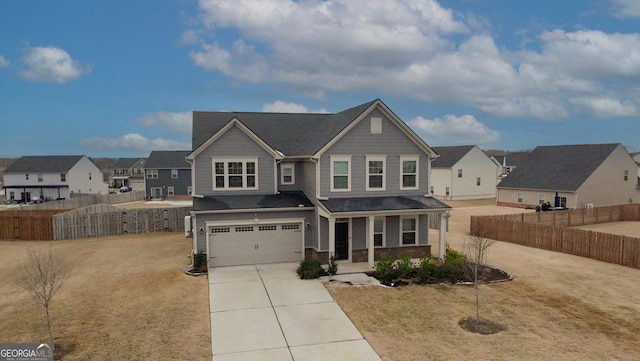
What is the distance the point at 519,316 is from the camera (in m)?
13.8

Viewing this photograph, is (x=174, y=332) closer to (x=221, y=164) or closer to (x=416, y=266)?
(x=221, y=164)

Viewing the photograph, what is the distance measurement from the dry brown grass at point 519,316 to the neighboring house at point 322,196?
4.38m

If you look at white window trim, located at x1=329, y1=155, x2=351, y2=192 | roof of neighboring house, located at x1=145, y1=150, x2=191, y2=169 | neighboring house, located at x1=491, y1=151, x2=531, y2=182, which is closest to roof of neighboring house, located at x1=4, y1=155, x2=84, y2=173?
roof of neighboring house, located at x1=145, y1=150, x2=191, y2=169

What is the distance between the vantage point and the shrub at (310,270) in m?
17.9

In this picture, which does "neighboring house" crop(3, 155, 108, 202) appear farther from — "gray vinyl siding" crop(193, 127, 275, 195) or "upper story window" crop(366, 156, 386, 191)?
"upper story window" crop(366, 156, 386, 191)

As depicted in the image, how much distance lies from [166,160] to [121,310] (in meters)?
52.0

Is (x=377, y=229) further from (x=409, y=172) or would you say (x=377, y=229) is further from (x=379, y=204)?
(x=409, y=172)

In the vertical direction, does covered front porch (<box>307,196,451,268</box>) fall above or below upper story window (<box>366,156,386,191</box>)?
below

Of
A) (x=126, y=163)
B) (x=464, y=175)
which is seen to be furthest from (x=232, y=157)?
(x=126, y=163)

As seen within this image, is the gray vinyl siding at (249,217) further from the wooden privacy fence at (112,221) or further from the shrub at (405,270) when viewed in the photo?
the wooden privacy fence at (112,221)

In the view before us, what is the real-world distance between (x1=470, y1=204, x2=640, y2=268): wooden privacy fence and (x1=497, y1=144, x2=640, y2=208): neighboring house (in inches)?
173

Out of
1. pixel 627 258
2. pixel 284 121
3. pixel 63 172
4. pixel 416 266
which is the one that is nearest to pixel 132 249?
pixel 284 121

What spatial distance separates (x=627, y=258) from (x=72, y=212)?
35.2 meters

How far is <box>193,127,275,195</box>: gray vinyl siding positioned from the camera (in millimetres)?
20672
